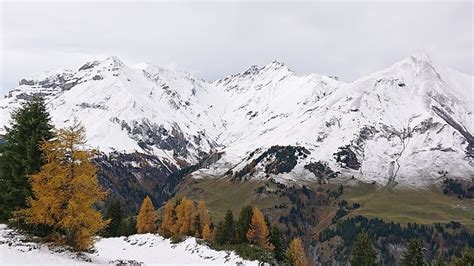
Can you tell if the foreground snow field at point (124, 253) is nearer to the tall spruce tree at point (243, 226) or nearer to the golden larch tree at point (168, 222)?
→ the golden larch tree at point (168, 222)

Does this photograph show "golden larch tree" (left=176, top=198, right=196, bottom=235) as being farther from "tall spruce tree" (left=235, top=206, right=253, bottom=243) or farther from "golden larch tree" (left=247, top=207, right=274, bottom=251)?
"golden larch tree" (left=247, top=207, right=274, bottom=251)

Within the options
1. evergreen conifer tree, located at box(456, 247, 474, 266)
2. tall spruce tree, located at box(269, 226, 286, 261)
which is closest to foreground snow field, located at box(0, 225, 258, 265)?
tall spruce tree, located at box(269, 226, 286, 261)

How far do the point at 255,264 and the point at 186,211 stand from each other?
46320 mm

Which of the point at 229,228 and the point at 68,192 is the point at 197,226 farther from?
the point at 68,192

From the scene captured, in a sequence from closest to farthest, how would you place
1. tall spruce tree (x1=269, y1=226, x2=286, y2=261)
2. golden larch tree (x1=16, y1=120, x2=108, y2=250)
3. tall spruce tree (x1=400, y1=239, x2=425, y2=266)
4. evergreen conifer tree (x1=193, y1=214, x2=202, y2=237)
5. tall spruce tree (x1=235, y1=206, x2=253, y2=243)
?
golden larch tree (x1=16, y1=120, x2=108, y2=250)
tall spruce tree (x1=235, y1=206, x2=253, y2=243)
tall spruce tree (x1=400, y1=239, x2=425, y2=266)
tall spruce tree (x1=269, y1=226, x2=286, y2=261)
evergreen conifer tree (x1=193, y1=214, x2=202, y2=237)

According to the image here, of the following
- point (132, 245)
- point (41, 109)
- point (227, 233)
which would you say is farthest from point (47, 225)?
point (227, 233)

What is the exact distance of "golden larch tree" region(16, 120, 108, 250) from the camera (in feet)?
126

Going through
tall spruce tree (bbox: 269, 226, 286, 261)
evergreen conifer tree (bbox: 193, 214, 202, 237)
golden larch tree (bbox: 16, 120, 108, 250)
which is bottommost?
tall spruce tree (bbox: 269, 226, 286, 261)

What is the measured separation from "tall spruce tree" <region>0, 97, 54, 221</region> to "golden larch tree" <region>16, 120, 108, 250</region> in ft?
5.86

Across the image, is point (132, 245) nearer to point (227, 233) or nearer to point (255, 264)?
point (227, 233)

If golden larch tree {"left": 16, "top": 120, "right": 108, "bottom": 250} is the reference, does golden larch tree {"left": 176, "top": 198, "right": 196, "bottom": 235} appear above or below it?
below

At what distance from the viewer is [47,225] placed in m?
41.4

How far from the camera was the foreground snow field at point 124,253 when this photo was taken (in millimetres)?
35438

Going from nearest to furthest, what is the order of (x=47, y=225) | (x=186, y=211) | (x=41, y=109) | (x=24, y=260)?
1. (x=24, y=260)
2. (x=47, y=225)
3. (x=41, y=109)
4. (x=186, y=211)
